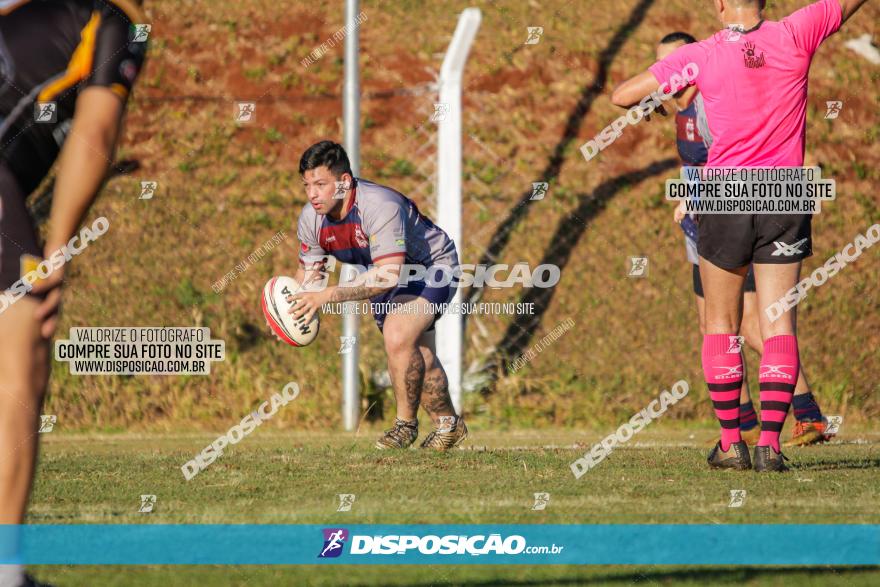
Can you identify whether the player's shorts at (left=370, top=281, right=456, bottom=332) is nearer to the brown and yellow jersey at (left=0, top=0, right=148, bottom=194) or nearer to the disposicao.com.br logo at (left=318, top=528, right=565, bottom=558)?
the disposicao.com.br logo at (left=318, top=528, right=565, bottom=558)

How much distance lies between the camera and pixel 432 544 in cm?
453

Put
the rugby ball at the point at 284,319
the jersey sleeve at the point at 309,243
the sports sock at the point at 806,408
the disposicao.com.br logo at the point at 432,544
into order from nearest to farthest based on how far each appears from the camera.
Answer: the disposicao.com.br logo at the point at 432,544 → the rugby ball at the point at 284,319 → the jersey sleeve at the point at 309,243 → the sports sock at the point at 806,408

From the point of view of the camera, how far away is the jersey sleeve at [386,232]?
25.3 ft

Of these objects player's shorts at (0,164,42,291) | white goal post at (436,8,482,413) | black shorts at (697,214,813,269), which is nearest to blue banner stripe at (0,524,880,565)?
player's shorts at (0,164,42,291)

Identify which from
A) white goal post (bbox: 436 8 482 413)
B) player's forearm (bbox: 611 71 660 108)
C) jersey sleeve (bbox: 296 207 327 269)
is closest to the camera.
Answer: player's forearm (bbox: 611 71 660 108)

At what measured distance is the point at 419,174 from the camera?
13.4 m

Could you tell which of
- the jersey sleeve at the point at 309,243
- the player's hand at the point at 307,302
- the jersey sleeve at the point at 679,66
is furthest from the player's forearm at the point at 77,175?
the jersey sleeve at the point at 309,243

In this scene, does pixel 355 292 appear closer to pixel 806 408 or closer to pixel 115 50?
pixel 806 408

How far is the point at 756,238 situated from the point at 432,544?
113 inches

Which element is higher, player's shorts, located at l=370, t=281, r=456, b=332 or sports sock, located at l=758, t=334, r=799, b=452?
player's shorts, located at l=370, t=281, r=456, b=332

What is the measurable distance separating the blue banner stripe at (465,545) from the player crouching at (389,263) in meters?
3.34

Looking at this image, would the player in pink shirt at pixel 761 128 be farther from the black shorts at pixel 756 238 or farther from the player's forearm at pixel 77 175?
the player's forearm at pixel 77 175

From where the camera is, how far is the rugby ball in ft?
26.2

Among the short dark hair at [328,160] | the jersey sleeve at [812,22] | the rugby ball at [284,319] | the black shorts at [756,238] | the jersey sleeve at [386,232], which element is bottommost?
the rugby ball at [284,319]
